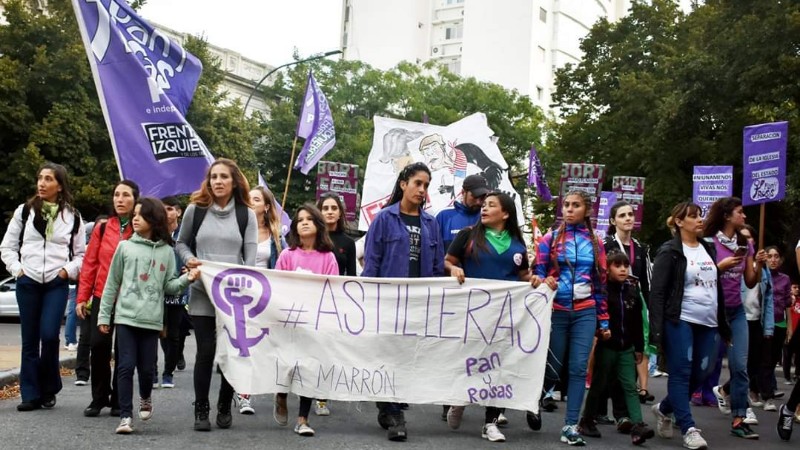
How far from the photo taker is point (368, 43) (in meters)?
91.8

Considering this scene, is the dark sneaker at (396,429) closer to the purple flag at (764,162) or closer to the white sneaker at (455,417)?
the white sneaker at (455,417)

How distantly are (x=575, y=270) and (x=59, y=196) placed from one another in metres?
4.00

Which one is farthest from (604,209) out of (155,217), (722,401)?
(155,217)

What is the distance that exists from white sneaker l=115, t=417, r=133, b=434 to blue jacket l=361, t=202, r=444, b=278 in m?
1.96

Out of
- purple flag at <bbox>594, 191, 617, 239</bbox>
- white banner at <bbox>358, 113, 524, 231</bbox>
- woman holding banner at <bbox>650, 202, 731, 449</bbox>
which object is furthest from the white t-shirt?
purple flag at <bbox>594, 191, 617, 239</bbox>

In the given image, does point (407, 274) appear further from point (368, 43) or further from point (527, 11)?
point (368, 43)

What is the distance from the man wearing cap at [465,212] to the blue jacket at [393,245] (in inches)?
46.0

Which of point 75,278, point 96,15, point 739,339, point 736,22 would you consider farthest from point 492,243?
point 736,22

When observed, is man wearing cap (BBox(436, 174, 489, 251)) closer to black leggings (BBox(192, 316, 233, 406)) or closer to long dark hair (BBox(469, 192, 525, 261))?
long dark hair (BBox(469, 192, 525, 261))

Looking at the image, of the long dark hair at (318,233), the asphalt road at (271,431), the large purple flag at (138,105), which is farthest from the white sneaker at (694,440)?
the large purple flag at (138,105)

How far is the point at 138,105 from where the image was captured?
8250 mm

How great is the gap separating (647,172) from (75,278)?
83.9ft

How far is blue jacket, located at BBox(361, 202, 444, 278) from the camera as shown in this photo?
7387mm

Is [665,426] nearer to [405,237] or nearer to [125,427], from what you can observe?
[405,237]
